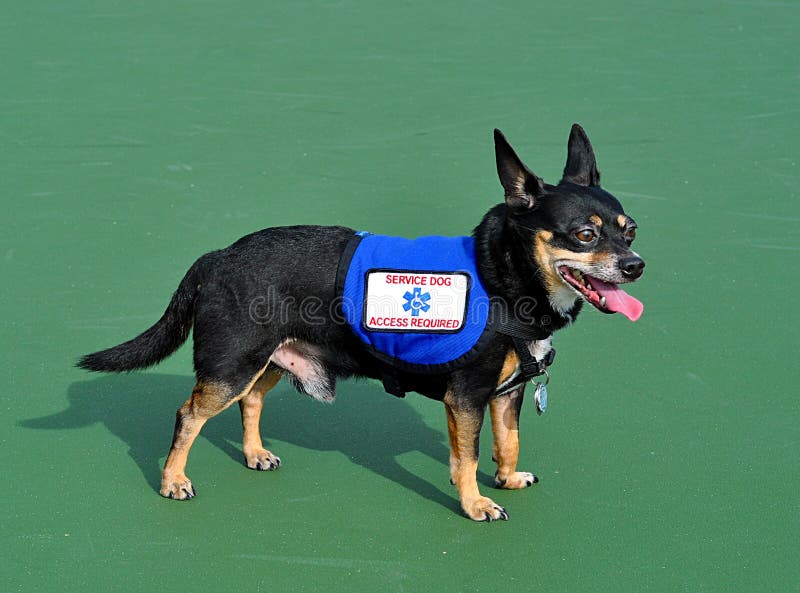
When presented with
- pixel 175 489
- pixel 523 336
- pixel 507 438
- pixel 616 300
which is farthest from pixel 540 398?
pixel 175 489

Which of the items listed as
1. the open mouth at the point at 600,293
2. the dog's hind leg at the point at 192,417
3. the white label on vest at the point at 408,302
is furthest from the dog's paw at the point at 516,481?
the dog's hind leg at the point at 192,417

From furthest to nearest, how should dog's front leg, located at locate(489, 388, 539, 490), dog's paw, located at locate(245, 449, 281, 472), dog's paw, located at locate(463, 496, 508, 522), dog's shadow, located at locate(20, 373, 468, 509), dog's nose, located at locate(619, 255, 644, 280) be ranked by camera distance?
dog's shadow, located at locate(20, 373, 468, 509) < dog's paw, located at locate(245, 449, 281, 472) < dog's front leg, located at locate(489, 388, 539, 490) < dog's paw, located at locate(463, 496, 508, 522) < dog's nose, located at locate(619, 255, 644, 280)

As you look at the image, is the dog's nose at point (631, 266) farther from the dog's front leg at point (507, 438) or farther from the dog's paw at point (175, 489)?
the dog's paw at point (175, 489)

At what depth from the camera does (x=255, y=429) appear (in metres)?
5.25

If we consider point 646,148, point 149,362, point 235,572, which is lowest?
point 235,572

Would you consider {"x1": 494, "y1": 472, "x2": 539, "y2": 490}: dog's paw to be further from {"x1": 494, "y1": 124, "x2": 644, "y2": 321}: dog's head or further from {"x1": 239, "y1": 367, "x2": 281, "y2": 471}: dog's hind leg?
{"x1": 239, "y1": 367, "x2": 281, "y2": 471}: dog's hind leg

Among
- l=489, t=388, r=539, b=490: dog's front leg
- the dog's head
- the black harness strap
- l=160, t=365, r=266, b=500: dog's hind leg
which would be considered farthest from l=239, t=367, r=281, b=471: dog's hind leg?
the dog's head

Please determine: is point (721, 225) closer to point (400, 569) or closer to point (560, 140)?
point (560, 140)

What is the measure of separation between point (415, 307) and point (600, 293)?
0.80 m

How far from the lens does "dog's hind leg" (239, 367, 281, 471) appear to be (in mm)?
5207

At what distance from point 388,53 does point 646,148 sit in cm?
345

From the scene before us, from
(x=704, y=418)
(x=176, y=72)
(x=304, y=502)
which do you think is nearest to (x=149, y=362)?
(x=304, y=502)

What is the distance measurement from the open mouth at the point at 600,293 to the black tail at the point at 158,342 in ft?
5.57

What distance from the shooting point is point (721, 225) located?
7.78m
